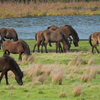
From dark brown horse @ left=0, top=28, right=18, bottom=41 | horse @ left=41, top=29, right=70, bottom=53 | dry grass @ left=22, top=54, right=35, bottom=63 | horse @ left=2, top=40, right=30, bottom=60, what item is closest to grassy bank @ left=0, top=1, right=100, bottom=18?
dark brown horse @ left=0, top=28, right=18, bottom=41

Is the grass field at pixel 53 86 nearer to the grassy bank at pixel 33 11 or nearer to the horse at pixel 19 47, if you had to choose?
the horse at pixel 19 47

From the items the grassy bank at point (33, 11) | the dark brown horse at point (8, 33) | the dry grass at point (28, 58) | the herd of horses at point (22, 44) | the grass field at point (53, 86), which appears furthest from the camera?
the grassy bank at point (33, 11)

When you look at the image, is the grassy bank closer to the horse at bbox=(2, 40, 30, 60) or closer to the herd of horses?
the herd of horses

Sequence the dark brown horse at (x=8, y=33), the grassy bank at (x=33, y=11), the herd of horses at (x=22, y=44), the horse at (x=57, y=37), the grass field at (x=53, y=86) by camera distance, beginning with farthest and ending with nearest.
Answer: the grassy bank at (x=33, y=11) → the dark brown horse at (x=8, y=33) → the horse at (x=57, y=37) → the herd of horses at (x=22, y=44) → the grass field at (x=53, y=86)

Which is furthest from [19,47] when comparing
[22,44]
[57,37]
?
[57,37]

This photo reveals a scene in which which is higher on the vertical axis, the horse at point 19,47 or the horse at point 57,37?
the horse at point 19,47

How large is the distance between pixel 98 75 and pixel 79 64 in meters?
2.32

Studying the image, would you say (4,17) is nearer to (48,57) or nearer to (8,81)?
(48,57)

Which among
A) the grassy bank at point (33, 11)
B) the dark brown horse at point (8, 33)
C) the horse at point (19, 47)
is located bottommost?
the grassy bank at point (33, 11)

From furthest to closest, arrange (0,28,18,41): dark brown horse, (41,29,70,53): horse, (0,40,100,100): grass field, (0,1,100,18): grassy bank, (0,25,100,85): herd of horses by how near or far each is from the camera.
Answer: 1. (0,1,100,18): grassy bank
2. (0,28,18,41): dark brown horse
3. (41,29,70,53): horse
4. (0,25,100,85): herd of horses
5. (0,40,100,100): grass field

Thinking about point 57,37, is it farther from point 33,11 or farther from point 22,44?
point 33,11

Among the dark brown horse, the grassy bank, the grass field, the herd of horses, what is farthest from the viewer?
the grassy bank

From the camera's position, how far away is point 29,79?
9.12 metres

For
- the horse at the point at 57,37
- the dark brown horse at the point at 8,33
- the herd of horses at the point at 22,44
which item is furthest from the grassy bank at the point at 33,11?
the horse at the point at 57,37
